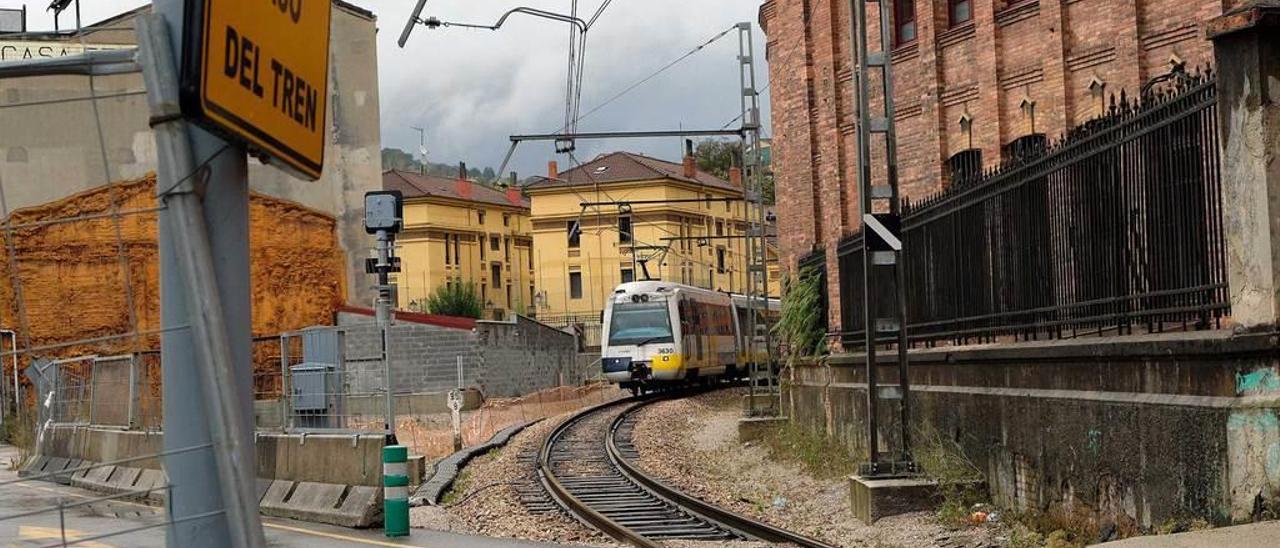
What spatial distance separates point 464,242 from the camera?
100m

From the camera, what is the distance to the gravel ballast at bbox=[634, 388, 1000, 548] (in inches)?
537

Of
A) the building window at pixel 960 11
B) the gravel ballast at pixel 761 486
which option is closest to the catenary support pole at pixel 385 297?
the gravel ballast at pixel 761 486

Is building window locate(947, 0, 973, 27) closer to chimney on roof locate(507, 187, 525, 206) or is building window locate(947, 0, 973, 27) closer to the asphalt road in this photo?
the asphalt road

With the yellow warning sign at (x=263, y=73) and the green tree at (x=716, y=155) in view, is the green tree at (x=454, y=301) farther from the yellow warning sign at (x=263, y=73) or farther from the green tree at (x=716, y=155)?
the yellow warning sign at (x=263, y=73)

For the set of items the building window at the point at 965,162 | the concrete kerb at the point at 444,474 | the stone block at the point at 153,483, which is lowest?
the concrete kerb at the point at 444,474

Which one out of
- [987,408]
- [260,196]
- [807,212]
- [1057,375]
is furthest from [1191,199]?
[260,196]

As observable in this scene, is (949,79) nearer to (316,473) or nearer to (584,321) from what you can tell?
(316,473)

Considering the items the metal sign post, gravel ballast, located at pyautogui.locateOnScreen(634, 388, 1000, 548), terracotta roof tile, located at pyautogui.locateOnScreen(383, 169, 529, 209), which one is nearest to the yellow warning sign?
gravel ballast, located at pyautogui.locateOnScreen(634, 388, 1000, 548)

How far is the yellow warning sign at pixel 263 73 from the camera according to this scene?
342cm

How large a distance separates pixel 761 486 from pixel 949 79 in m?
8.10

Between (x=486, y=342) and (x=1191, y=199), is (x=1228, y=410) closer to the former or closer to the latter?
(x=1191, y=199)

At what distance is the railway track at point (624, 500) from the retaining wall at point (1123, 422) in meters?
1.97

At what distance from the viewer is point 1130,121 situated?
11078 millimetres

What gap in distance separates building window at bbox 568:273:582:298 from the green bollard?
273ft
